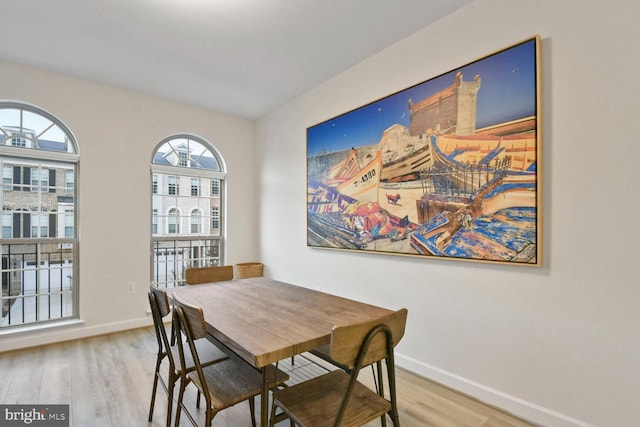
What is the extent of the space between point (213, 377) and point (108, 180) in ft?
9.30

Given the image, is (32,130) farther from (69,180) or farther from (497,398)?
(497,398)

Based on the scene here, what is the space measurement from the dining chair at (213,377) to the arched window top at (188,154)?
9.51 ft

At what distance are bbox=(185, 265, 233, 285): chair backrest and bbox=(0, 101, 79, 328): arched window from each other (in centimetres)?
165

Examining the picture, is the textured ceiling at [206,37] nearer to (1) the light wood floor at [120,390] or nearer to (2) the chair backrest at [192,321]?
(2) the chair backrest at [192,321]

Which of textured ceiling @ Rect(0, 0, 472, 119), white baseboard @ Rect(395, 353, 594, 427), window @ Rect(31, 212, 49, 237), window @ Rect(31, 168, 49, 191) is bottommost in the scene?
white baseboard @ Rect(395, 353, 594, 427)

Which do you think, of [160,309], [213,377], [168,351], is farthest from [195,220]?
[213,377]

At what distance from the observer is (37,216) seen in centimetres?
314

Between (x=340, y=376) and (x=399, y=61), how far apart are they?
7.89 ft

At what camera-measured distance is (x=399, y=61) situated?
8.41 feet

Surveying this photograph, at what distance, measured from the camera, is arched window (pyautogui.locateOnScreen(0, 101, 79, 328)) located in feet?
9.86

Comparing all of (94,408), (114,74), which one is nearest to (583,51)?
(94,408)

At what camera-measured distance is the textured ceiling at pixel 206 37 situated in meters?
2.16

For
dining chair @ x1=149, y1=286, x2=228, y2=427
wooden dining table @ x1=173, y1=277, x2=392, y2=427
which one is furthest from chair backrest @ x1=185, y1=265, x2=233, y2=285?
dining chair @ x1=149, y1=286, x2=228, y2=427

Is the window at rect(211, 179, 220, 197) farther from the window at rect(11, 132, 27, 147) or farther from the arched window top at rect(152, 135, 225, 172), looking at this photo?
the window at rect(11, 132, 27, 147)
